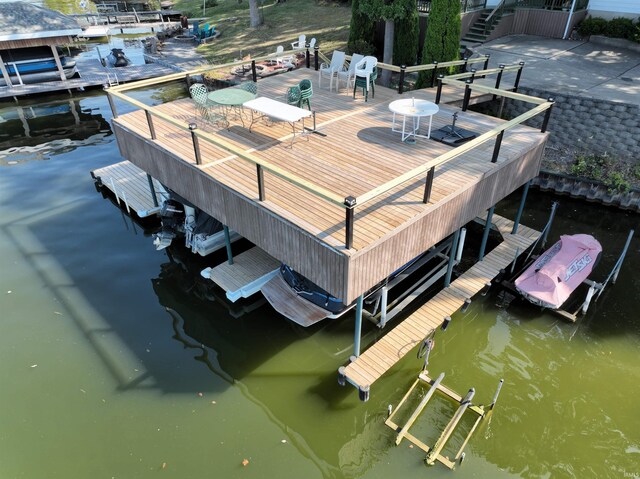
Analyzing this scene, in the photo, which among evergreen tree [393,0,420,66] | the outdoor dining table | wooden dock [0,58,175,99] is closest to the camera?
the outdoor dining table

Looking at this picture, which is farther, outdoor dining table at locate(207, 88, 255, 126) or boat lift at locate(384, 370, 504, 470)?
outdoor dining table at locate(207, 88, 255, 126)

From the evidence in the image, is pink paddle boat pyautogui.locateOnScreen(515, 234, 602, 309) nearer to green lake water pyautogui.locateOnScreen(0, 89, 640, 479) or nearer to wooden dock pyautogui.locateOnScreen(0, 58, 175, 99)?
green lake water pyautogui.locateOnScreen(0, 89, 640, 479)

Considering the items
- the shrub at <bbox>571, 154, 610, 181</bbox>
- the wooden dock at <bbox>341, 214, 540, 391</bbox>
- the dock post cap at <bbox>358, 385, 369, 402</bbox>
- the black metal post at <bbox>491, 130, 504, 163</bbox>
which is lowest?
the dock post cap at <bbox>358, 385, 369, 402</bbox>

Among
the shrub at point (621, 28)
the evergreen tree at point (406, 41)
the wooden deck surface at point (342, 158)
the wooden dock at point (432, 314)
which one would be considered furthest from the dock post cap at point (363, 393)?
the shrub at point (621, 28)

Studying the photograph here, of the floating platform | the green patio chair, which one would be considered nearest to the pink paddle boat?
the floating platform

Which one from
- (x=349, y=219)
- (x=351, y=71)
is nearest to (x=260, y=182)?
(x=349, y=219)

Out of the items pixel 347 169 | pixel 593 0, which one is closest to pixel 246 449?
pixel 347 169

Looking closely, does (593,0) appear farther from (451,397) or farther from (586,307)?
(451,397)

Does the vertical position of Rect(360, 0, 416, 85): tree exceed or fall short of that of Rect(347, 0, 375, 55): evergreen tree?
it exceeds it
